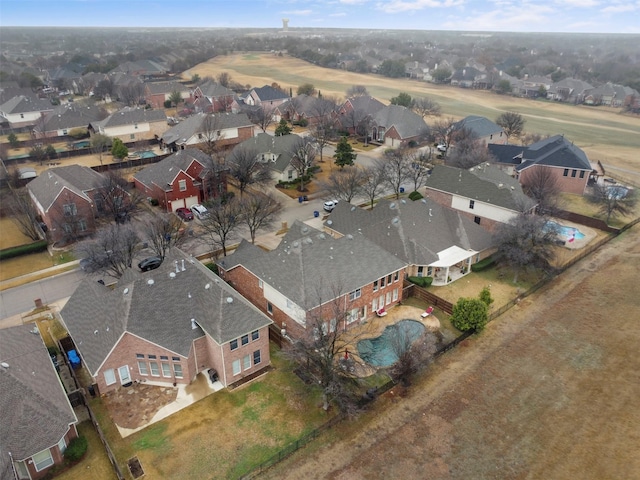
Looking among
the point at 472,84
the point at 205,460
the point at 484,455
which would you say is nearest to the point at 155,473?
the point at 205,460

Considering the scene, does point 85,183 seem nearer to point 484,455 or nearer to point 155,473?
point 155,473

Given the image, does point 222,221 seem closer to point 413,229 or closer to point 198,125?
point 413,229

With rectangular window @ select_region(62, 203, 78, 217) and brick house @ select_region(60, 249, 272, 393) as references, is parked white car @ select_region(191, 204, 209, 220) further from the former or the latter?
brick house @ select_region(60, 249, 272, 393)

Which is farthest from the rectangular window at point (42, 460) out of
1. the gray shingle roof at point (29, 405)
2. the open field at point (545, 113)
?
the open field at point (545, 113)

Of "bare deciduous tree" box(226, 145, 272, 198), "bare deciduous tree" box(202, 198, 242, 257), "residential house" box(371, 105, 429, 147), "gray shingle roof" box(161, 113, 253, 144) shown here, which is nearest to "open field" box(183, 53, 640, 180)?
"residential house" box(371, 105, 429, 147)

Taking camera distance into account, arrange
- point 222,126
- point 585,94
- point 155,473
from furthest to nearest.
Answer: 1. point 585,94
2. point 222,126
3. point 155,473

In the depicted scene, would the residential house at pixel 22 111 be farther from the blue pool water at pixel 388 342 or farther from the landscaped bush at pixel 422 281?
the blue pool water at pixel 388 342
